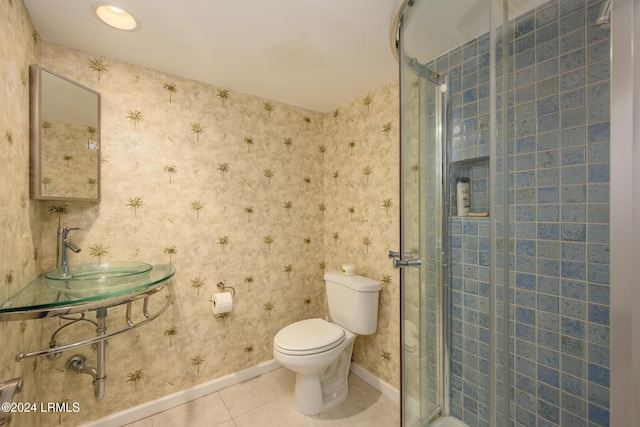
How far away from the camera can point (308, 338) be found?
1627 mm

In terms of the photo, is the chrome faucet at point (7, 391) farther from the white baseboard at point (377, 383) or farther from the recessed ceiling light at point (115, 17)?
the white baseboard at point (377, 383)

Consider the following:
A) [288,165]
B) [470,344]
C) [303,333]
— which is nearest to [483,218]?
[470,344]

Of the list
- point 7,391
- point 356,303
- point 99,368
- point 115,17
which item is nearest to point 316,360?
point 356,303

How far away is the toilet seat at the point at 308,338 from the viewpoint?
1.53 m

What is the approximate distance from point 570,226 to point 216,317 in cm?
193

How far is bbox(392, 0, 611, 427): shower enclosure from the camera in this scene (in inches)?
28.8

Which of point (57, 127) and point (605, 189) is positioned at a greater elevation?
point (57, 127)

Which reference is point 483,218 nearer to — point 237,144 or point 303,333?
point 303,333

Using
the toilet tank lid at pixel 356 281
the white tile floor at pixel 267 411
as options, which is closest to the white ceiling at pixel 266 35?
the toilet tank lid at pixel 356 281

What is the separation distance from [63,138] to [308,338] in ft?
5.46

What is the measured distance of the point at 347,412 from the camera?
1.67 m

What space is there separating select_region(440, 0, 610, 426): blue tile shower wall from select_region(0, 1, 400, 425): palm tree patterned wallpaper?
879 mm

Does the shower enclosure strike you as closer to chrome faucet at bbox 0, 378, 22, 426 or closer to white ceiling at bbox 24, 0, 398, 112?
white ceiling at bbox 24, 0, 398, 112

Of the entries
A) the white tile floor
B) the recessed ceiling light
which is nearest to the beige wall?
the recessed ceiling light
